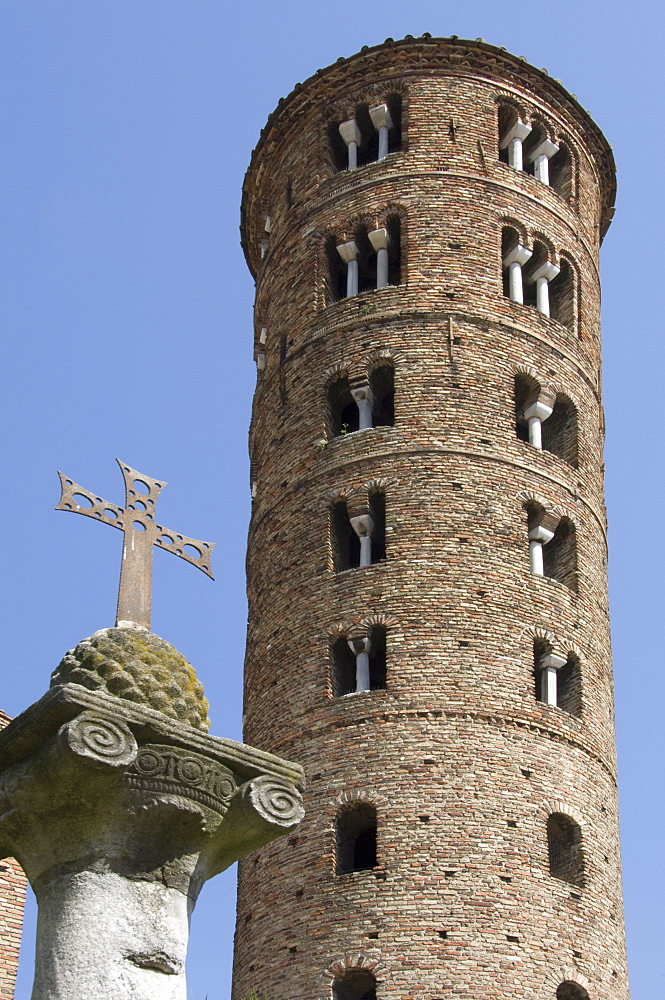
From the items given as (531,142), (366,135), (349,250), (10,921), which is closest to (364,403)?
(349,250)

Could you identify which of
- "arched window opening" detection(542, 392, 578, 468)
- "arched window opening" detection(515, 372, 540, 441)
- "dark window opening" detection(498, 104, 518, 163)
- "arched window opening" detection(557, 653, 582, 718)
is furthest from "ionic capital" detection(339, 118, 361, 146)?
"arched window opening" detection(557, 653, 582, 718)

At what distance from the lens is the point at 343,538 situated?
24.6 m

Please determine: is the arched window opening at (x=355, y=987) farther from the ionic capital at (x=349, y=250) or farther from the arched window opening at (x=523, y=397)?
the ionic capital at (x=349, y=250)

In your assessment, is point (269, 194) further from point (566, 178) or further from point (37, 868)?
point (37, 868)

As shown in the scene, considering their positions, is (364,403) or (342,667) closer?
(342,667)

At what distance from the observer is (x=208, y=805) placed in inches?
243

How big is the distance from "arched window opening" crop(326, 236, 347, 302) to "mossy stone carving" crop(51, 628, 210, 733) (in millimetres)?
21407

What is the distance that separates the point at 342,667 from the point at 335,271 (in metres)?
7.79

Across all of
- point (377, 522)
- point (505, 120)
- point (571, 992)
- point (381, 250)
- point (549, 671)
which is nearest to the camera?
point (571, 992)

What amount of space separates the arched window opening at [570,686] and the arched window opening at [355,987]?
16.2ft

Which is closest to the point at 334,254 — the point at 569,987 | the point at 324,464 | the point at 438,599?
the point at 324,464

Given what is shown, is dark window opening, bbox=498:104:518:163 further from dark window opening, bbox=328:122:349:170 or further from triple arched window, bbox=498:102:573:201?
dark window opening, bbox=328:122:349:170

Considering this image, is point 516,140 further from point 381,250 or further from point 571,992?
point 571,992

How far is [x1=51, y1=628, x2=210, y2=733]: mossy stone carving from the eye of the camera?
6152 mm
